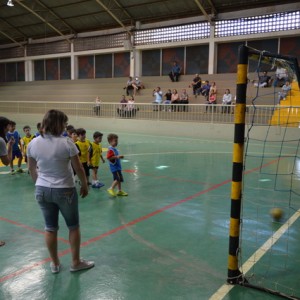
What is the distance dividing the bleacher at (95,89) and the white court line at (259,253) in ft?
47.2

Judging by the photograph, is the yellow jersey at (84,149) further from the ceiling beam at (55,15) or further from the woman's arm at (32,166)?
the ceiling beam at (55,15)

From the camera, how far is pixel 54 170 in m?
3.43

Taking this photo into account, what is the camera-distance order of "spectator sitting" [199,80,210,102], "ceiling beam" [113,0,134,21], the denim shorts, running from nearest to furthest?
the denim shorts
"spectator sitting" [199,80,210,102]
"ceiling beam" [113,0,134,21]

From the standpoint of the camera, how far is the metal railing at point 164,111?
52.0ft

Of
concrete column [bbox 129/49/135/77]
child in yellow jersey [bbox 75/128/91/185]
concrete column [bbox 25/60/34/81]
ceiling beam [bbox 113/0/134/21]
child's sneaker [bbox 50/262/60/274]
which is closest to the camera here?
child's sneaker [bbox 50/262/60/274]

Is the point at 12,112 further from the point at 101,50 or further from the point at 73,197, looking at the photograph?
the point at 73,197

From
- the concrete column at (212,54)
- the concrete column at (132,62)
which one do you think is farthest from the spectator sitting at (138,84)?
the concrete column at (212,54)

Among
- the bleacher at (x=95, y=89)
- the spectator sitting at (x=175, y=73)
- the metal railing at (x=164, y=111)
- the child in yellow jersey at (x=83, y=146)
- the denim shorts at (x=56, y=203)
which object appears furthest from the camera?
the spectator sitting at (x=175, y=73)

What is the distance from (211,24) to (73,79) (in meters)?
13.8

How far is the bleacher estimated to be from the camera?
2254cm

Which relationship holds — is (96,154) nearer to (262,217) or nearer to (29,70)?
(262,217)

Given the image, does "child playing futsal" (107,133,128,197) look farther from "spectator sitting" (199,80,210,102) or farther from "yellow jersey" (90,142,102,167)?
"spectator sitting" (199,80,210,102)

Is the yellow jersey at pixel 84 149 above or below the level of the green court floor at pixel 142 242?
above

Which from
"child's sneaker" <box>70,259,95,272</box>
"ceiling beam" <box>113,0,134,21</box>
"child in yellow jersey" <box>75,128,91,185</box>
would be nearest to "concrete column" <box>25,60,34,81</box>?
"ceiling beam" <box>113,0,134,21</box>
